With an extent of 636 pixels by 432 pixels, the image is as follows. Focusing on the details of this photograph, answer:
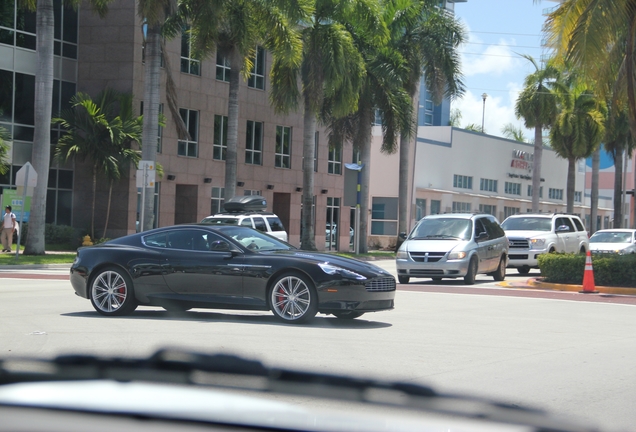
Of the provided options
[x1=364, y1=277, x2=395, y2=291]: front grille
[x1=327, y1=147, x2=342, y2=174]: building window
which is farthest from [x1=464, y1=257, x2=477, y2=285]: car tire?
[x1=327, y1=147, x2=342, y2=174]: building window

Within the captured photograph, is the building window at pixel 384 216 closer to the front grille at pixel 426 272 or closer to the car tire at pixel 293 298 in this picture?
the front grille at pixel 426 272

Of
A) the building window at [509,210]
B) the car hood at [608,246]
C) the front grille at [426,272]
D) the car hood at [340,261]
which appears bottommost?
the front grille at [426,272]

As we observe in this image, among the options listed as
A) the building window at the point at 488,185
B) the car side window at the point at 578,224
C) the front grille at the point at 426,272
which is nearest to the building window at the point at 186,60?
the car side window at the point at 578,224

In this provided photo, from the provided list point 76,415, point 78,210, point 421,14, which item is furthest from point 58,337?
point 421,14

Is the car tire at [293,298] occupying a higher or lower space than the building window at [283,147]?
lower

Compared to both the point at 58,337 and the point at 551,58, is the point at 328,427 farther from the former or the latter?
the point at 551,58

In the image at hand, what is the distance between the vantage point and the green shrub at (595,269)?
68.6ft

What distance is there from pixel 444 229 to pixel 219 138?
858 inches

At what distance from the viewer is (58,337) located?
10273 mm

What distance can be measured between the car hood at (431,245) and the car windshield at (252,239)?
894 centimetres

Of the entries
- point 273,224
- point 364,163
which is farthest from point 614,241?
point 364,163

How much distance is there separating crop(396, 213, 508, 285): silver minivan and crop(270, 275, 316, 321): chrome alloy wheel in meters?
9.85

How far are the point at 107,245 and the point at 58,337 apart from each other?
9.62 feet

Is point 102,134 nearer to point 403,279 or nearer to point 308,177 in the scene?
point 308,177
